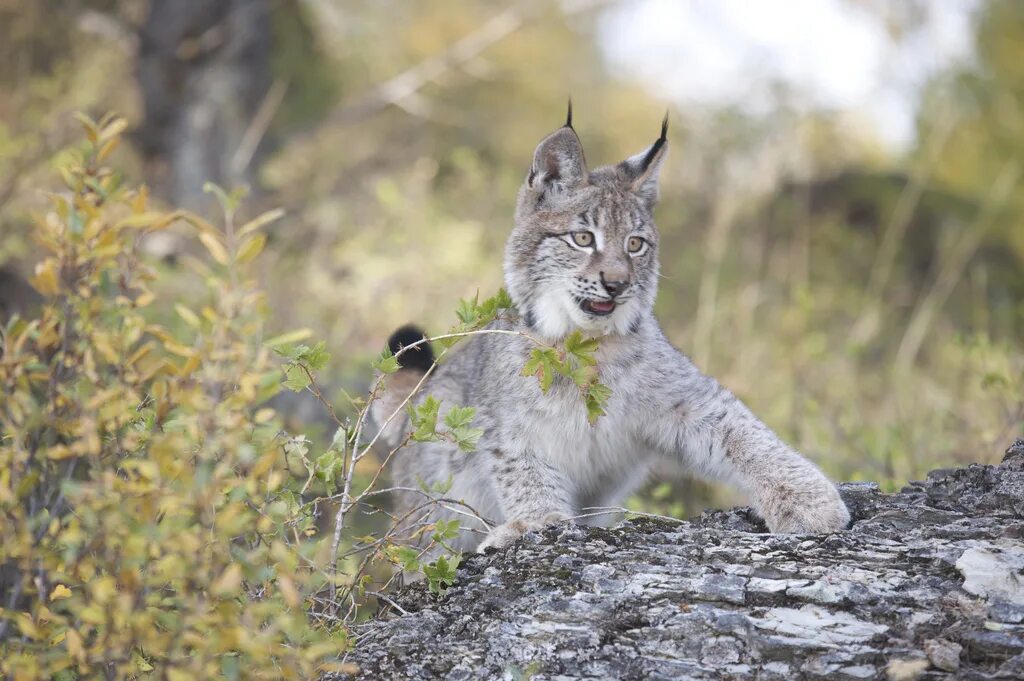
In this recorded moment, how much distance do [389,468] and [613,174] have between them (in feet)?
10.2

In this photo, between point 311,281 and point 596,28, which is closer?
point 311,281

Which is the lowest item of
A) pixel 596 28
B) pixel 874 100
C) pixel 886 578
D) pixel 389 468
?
pixel 389 468

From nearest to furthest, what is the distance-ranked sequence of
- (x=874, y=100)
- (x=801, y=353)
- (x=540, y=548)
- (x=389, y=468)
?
1. (x=540, y=548)
2. (x=389, y=468)
3. (x=801, y=353)
4. (x=874, y=100)

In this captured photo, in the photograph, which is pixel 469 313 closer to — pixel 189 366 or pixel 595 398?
pixel 595 398

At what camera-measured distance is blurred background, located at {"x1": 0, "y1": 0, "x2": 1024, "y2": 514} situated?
29.3ft

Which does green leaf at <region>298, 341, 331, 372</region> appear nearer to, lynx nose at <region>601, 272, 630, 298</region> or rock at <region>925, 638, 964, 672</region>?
lynx nose at <region>601, 272, 630, 298</region>

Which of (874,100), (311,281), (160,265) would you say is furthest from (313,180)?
(874,100)

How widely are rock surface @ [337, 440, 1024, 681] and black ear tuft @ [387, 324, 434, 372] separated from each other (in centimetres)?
155

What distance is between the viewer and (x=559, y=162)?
16.6 ft

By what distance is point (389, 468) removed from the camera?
24.5ft

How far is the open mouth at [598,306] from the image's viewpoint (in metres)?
4.64

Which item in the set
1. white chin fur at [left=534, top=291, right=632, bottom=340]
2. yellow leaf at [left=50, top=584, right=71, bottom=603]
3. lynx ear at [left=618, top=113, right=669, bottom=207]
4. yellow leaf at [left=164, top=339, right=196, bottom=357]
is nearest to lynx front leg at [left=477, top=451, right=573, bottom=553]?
white chin fur at [left=534, top=291, right=632, bottom=340]

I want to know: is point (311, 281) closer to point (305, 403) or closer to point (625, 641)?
point (305, 403)

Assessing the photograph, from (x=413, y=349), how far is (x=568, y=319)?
986 mm
